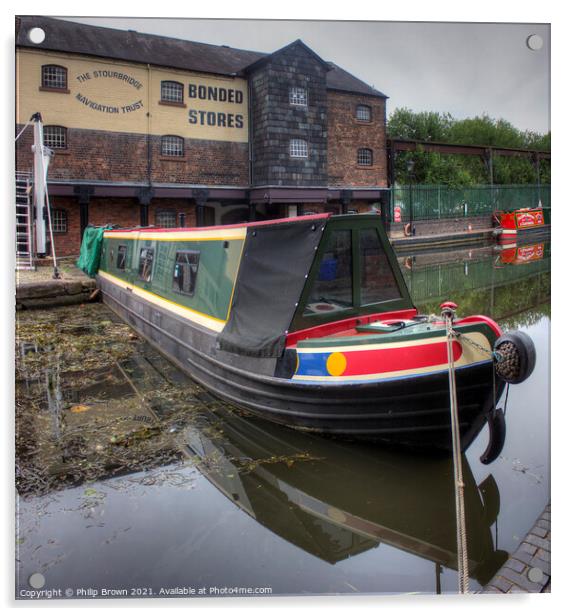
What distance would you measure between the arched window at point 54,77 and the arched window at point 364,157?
335 inches

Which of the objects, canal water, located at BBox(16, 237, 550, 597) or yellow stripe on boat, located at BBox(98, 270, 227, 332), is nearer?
canal water, located at BBox(16, 237, 550, 597)

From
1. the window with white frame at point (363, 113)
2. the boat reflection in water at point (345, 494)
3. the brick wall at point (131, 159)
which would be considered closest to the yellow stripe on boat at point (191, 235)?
the brick wall at point (131, 159)

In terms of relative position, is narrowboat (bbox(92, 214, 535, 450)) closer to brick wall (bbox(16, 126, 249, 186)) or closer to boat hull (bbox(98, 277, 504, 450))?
boat hull (bbox(98, 277, 504, 450))

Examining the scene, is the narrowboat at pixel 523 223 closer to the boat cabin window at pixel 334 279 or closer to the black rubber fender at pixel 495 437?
the black rubber fender at pixel 495 437

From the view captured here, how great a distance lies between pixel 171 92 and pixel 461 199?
7.38m

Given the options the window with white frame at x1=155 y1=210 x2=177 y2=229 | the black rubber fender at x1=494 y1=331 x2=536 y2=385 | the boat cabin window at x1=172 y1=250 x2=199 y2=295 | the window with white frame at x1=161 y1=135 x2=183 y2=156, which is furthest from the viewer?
the window with white frame at x1=155 y1=210 x2=177 y2=229

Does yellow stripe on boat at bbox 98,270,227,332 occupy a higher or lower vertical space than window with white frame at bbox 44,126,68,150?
lower

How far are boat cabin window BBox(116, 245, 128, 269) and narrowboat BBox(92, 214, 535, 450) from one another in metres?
4.05

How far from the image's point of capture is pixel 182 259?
273 inches

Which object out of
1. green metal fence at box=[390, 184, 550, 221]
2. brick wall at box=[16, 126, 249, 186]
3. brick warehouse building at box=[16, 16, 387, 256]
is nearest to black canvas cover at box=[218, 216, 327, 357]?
brick warehouse building at box=[16, 16, 387, 256]

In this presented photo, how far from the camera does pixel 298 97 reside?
8383 millimetres

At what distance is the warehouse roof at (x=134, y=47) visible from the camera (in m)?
3.52

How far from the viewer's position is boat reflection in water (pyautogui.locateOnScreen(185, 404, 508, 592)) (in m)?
3.47

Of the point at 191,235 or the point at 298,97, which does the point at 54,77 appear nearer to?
the point at 191,235
